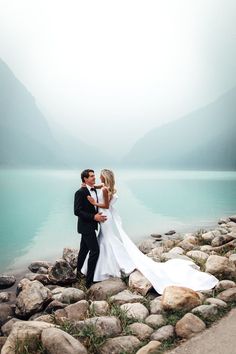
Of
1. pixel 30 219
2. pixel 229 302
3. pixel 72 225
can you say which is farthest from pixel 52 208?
pixel 229 302

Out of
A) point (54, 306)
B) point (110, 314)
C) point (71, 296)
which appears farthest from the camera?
point (71, 296)

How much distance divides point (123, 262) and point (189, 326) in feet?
8.11

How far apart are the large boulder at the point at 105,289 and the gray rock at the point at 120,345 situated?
161 centimetres

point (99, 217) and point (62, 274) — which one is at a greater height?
point (99, 217)

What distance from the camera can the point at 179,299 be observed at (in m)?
5.54

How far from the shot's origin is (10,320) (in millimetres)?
6051

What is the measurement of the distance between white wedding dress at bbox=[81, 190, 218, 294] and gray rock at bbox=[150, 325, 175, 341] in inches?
63.3

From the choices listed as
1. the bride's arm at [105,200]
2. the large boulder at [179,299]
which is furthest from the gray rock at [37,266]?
the large boulder at [179,299]

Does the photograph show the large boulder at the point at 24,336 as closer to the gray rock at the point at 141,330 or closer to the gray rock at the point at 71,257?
the gray rock at the point at 141,330

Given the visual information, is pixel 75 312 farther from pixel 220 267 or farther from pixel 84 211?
pixel 220 267

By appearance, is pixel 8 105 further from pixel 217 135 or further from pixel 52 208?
pixel 52 208

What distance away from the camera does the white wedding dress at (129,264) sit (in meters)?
6.71

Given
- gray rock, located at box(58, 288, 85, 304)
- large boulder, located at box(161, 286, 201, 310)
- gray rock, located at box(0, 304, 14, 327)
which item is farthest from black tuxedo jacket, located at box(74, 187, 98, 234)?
large boulder, located at box(161, 286, 201, 310)

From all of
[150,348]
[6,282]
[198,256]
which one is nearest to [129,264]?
[198,256]
